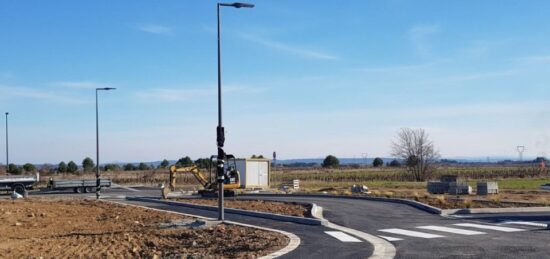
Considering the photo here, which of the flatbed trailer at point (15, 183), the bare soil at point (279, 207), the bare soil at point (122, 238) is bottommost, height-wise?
the bare soil at point (122, 238)

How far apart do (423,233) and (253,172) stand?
34.0 m

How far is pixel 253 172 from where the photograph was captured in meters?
51.5

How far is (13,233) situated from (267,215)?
30.8 ft

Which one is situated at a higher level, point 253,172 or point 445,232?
point 253,172

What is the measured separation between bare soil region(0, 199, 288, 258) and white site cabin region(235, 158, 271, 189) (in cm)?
2209

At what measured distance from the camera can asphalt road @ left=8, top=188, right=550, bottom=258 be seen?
46.2 feet

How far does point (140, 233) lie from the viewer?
20.3 meters

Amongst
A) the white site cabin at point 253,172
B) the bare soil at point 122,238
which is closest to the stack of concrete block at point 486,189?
the white site cabin at point 253,172

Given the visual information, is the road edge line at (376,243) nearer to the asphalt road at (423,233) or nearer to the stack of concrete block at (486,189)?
the asphalt road at (423,233)

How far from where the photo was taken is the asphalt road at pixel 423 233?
14.1 metres

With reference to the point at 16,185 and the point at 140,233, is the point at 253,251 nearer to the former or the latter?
the point at 140,233

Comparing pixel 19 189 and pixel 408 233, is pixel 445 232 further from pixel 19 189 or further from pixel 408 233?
pixel 19 189

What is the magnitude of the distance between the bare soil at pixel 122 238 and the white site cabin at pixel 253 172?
72.5 ft

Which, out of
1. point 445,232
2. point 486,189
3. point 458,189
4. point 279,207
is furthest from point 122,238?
point 486,189
